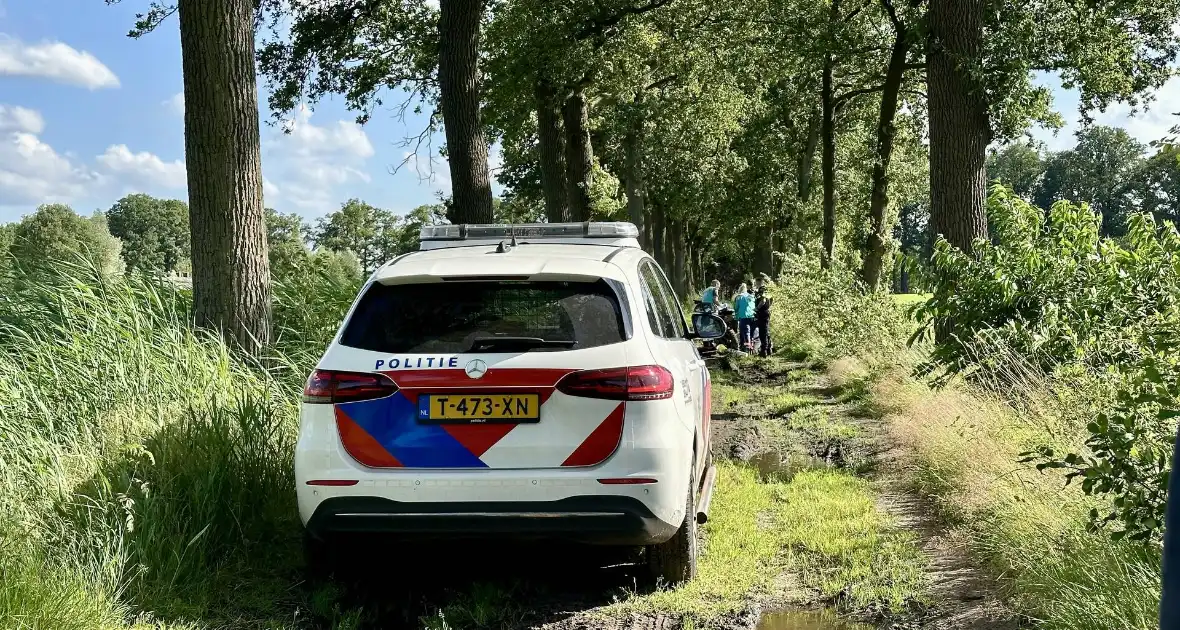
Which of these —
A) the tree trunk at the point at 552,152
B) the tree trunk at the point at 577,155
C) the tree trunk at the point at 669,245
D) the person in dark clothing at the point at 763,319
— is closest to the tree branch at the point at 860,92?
the person in dark clothing at the point at 763,319

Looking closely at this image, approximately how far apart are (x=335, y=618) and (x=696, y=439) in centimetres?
220

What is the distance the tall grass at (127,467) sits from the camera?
480 cm

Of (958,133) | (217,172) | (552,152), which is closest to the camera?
(217,172)

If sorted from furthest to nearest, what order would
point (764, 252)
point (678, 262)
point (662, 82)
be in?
point (764, 252)
point (678, 262)
point (662, 82)

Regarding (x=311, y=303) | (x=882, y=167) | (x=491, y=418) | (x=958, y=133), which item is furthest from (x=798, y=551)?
(x=882, y=167)

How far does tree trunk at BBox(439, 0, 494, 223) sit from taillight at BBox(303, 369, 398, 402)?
31.6ft

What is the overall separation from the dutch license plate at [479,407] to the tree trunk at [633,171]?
23137mm

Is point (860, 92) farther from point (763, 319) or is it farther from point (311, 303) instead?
point (311, 303)

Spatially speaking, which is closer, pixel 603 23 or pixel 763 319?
pixel 603 23

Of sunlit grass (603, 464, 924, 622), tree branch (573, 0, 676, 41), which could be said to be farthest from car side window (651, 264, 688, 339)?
tree branch (573, 0, 676, 41)

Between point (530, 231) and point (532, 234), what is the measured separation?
69 mm

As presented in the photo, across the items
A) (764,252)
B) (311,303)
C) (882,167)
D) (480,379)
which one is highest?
(882,167)

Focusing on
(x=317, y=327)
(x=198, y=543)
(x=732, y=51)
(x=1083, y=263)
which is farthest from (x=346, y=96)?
(x=198, y=543)

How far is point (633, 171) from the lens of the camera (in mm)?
29938
